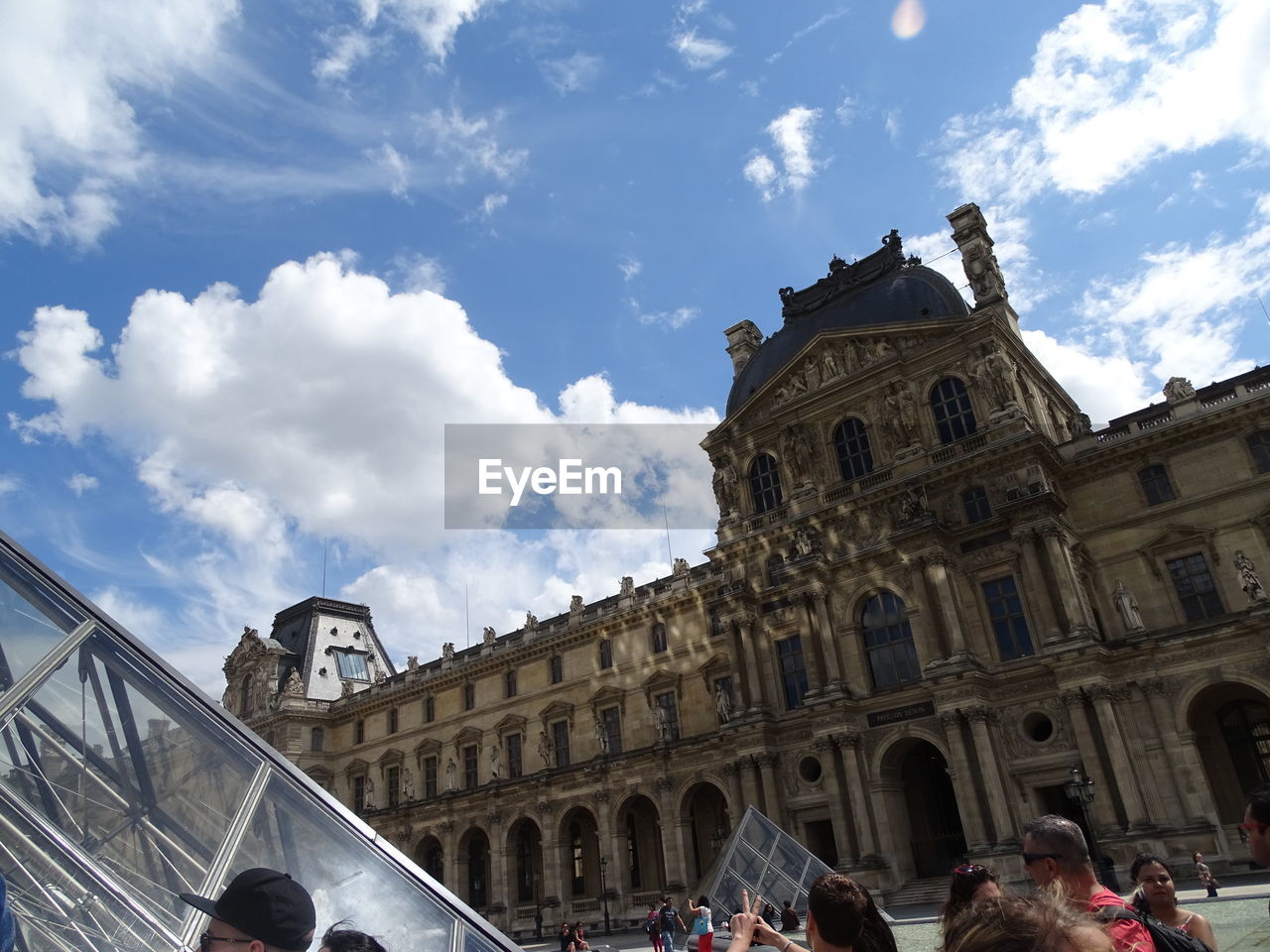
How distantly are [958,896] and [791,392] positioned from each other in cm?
3560

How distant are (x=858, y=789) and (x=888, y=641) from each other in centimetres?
534

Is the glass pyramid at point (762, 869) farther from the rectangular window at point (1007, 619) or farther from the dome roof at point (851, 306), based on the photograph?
the dome roof at point (851, 306)

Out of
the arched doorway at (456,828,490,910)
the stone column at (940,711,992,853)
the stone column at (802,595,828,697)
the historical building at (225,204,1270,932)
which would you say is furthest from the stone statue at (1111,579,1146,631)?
the arched doorway at (456,828,490,910)

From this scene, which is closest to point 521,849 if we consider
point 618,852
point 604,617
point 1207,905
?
point 618,852

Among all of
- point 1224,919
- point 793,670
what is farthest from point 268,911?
point 793,670

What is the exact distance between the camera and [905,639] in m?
32.9

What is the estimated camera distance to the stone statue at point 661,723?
40125mm

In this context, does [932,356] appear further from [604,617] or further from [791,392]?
[604,617]

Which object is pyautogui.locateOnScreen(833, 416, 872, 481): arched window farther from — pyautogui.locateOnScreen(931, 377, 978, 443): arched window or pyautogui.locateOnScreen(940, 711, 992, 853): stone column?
pyautogui.locateOnScreen(940, 711, 992, 853): stone column

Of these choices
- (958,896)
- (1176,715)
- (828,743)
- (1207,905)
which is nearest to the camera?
(958,896)

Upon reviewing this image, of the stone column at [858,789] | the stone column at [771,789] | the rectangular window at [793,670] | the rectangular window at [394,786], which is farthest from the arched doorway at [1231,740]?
the rectangular window at [394,786]

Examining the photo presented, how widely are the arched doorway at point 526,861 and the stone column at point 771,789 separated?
15337mm

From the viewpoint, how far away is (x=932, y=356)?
35375 millimetres

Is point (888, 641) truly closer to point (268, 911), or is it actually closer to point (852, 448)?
point (852, 448)
